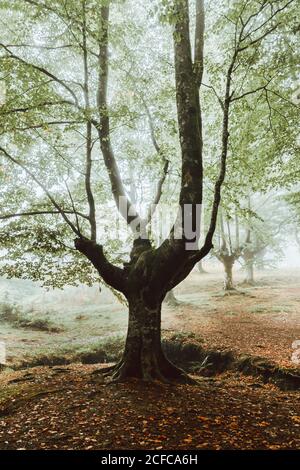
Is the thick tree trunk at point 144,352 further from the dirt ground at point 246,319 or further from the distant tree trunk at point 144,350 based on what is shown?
the dirt ground at point 246,319

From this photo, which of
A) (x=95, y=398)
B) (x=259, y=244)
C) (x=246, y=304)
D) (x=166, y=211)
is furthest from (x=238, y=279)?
(x=95, y=398)

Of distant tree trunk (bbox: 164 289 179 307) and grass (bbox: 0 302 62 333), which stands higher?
distant tree trunk (bbox: 164 289 179 307)

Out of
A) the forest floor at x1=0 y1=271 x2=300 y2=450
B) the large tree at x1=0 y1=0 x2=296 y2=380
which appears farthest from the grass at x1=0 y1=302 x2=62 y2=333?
the large tree at x1=0 y1=0 x2=296 y2=380

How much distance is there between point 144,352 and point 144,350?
0.05 metres

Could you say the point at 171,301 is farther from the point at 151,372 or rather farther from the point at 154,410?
the point at 154,410

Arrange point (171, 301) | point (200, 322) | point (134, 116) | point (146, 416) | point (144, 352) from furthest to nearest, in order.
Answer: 1. point (171, 301)
2. point (200, 322)
3. point (134, 116)
4. point (144, 352)
5. point (146, 416)

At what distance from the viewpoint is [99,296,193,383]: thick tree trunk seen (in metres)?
8.30

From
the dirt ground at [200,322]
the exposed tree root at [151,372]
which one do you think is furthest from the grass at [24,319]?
the exposed tree root at [151,372]

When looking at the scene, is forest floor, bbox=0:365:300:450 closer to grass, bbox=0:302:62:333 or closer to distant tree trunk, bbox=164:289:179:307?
grass, bbox=0:302:62:333

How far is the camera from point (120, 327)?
A: 1812cm

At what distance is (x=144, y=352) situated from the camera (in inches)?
Answer: 331

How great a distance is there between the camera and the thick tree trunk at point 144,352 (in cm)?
830

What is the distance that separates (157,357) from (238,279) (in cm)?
2473

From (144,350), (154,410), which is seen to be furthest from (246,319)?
(154,410)
